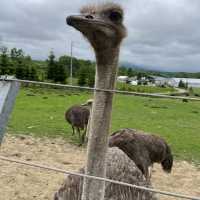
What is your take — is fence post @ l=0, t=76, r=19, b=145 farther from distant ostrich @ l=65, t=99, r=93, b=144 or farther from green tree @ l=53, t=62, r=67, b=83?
green tree @ l=53, t=62, r=67, b=83

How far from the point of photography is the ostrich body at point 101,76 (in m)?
2.28

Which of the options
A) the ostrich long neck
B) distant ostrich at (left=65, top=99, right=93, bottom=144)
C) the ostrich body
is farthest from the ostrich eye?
distant ostrich at (left=65, top=99, right=93, bottom=144)

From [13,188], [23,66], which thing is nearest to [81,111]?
[13,188]

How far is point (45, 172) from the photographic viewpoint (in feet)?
16.5

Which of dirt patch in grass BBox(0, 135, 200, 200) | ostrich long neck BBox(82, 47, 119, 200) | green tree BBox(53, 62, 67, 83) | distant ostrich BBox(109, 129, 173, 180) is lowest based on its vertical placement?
green tree BBox(53, 62, 67, 83)

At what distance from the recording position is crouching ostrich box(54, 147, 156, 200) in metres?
2.90

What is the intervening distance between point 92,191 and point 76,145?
508 centimetres

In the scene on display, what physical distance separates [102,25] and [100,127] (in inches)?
20.4

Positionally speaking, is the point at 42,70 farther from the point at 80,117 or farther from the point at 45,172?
the point at 45,172

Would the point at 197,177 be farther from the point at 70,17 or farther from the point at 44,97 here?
the point at 44,97

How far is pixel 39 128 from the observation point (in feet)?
28.8

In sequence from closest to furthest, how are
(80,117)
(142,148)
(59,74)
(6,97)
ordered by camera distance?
(6,97)
(142,148)
(80,117)
(59,74)

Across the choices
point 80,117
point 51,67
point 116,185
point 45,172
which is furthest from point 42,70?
point 116,185

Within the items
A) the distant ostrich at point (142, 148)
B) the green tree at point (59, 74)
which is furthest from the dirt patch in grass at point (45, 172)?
the green tree at point (59, 74)
